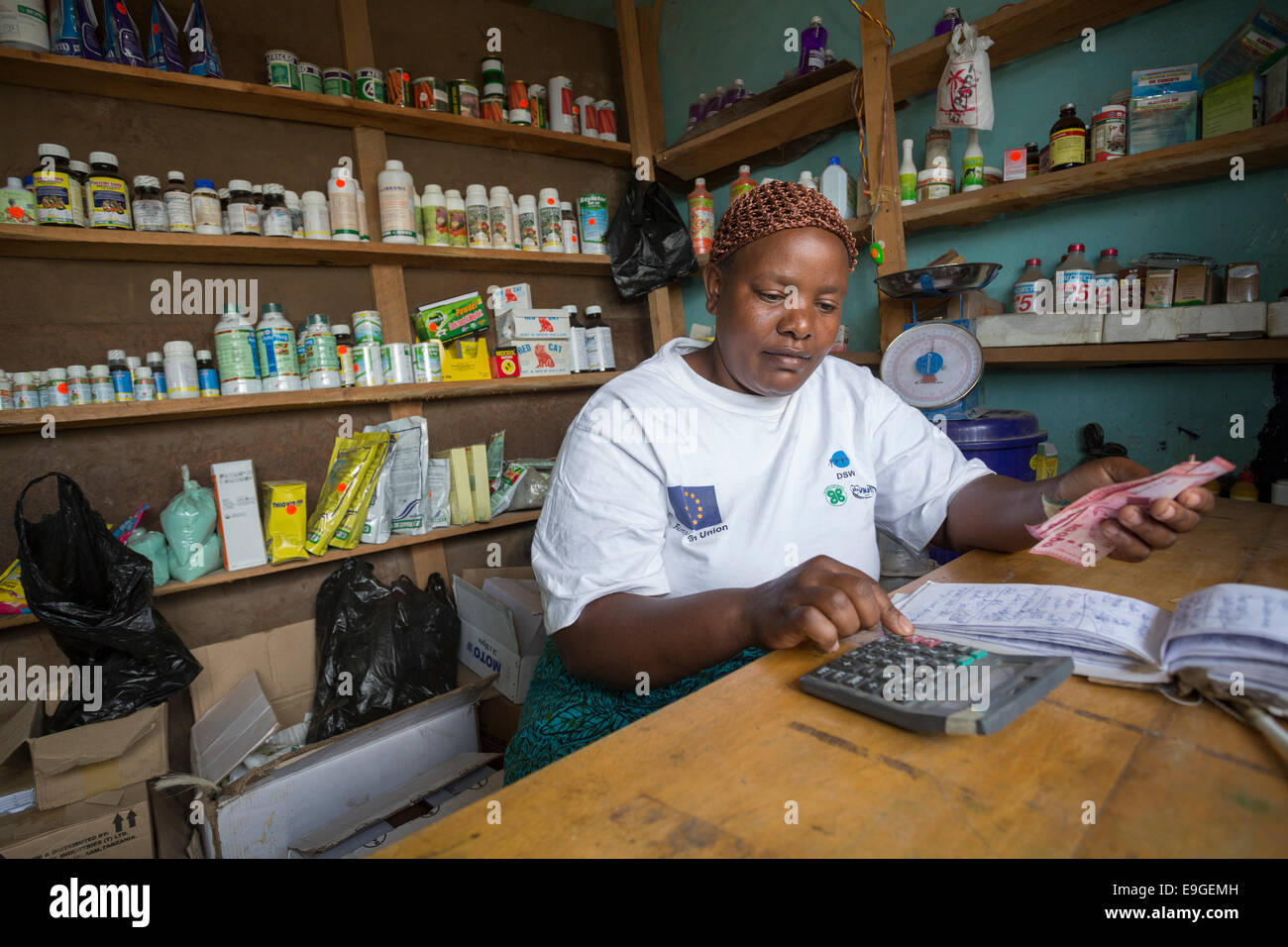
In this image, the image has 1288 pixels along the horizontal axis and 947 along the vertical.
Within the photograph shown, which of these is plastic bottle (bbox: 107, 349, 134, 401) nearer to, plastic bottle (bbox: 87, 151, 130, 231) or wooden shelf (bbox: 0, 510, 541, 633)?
plastic bottle (bbox: 87, 151, 130, 231)

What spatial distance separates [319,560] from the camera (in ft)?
7.57

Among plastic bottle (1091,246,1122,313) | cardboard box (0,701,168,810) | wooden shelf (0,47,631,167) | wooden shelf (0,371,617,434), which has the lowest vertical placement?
cardboard box (0,701,168,810)

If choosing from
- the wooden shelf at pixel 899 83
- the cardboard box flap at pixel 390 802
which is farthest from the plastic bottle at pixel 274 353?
the wooden shelf at pixel 899 83

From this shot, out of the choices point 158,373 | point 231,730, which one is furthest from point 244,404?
point 231,730

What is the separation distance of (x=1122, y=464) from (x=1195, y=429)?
4.35 ft

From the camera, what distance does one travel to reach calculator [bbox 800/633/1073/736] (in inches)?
22.9

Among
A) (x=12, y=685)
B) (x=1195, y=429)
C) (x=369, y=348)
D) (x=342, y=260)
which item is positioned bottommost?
(x=12, y=685)

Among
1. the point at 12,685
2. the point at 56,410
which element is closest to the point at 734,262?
the point at 56,410

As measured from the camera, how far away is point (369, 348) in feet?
7.93

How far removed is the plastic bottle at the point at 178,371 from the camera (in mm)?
2115

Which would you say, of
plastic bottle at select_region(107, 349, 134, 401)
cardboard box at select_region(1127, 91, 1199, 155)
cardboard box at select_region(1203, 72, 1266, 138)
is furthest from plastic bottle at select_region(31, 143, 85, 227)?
cardboard box at select_region(1203, 72, 1266, 138)

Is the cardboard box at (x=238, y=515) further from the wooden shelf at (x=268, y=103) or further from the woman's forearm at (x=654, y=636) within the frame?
the woman's forearm at (x=654, y=636)

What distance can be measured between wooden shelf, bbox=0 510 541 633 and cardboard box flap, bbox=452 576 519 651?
0.20m
